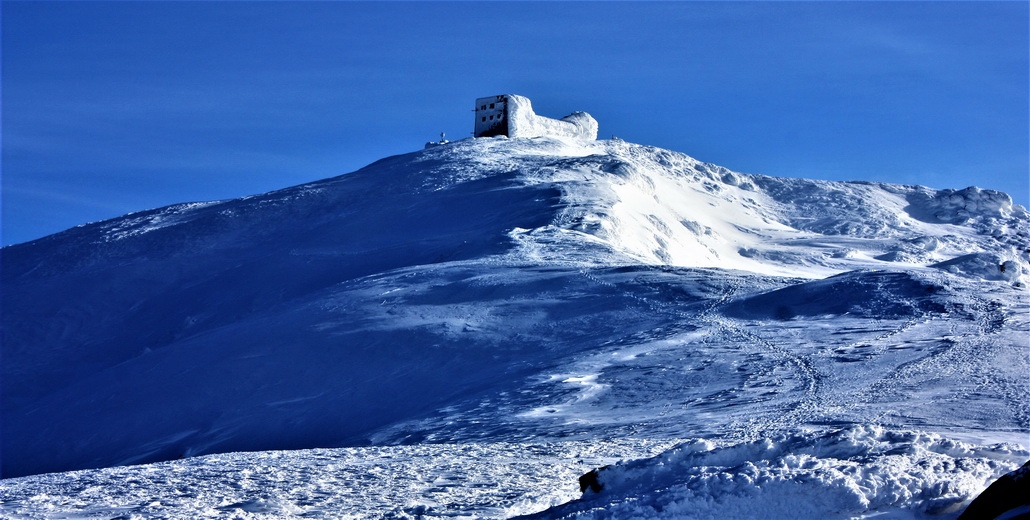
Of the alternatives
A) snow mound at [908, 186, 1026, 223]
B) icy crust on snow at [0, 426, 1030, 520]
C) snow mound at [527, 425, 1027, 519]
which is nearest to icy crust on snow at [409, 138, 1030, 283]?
snow mound at [908, 186, 1026, 223]

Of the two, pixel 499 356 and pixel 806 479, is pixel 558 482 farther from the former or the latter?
pixel 499 356

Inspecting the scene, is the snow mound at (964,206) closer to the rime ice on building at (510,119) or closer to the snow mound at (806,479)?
the rime ice on building at (510,119)

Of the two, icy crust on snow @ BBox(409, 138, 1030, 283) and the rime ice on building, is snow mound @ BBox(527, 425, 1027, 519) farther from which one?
the rime ice on building

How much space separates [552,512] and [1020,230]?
44.1 meters

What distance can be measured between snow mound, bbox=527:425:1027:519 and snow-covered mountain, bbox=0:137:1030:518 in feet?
0.08

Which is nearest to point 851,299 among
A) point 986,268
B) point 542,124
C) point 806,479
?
point 986,268

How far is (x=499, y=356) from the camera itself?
20391 millimetres

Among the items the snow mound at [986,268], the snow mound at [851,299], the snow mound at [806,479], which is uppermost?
the snow mound at [986,268]

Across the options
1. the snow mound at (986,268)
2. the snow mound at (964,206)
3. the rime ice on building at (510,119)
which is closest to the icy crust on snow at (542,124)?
the rime ice on building at (510,119)

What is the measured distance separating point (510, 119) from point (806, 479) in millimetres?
42905

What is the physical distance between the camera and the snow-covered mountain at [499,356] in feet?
33.9

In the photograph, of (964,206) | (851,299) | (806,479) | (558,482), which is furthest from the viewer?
(964,206)

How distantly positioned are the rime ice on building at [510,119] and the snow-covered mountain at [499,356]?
5732 mm

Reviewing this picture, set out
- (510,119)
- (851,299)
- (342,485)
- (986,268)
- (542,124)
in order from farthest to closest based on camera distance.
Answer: (542,124)
(510,119)
(986,268)
(851,299)
(342,485)
